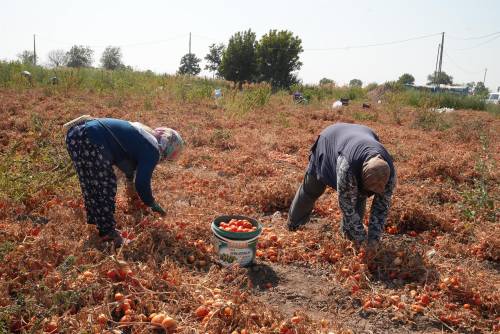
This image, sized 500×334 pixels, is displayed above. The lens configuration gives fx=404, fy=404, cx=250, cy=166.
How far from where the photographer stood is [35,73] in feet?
52.8

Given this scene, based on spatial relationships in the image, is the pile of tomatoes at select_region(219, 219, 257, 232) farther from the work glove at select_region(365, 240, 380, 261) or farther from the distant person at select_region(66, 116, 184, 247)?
the work glove at select_region(365, 240, 380, 261)

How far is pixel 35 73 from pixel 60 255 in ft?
50.1

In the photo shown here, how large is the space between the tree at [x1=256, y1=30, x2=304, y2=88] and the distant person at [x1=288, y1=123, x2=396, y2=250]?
32069 millimetres

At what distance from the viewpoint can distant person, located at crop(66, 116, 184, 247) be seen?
3.61 metres

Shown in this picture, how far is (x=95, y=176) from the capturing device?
12.0 feet

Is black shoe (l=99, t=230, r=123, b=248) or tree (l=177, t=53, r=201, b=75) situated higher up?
tree (l=177, t=53, r=201, b=75)

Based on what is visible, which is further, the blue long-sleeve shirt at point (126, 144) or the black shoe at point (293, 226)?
the black shoe at point (293, 226)

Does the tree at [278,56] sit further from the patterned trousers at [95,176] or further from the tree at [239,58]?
→ the patterned trousers at [95,176]

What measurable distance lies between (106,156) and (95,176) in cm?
21

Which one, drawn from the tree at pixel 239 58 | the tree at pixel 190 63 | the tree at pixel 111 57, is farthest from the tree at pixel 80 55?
the tree at pixel 239 58

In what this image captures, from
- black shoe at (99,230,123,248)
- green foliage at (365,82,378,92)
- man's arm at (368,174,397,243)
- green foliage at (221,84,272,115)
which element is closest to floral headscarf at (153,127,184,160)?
black shoe at (99,230,123,248)

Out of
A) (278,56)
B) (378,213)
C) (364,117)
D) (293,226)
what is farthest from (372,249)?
(278,56)

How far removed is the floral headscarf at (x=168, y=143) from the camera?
12.9 ft

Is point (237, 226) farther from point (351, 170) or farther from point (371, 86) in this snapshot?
point (371, 86)
